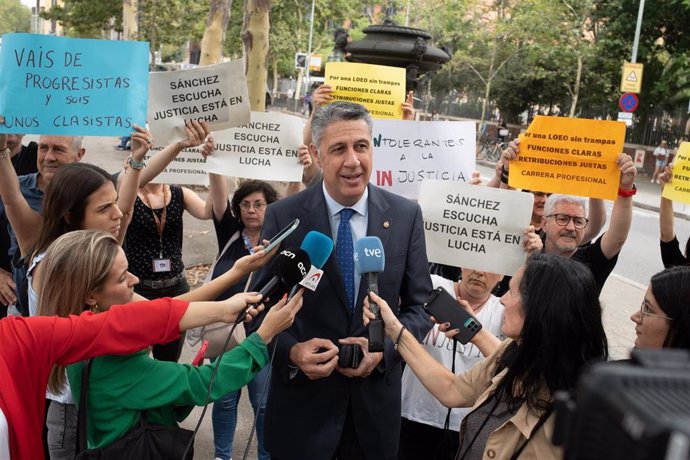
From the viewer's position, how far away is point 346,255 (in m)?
2.79

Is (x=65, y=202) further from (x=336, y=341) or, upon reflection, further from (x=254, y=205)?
(x=254, y=205)

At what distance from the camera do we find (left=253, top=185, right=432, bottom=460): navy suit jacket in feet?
8.92

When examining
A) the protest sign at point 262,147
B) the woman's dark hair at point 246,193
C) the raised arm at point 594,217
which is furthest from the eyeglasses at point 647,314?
the protest sign at point 262,147

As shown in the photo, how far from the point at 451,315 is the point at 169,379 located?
1015 mm

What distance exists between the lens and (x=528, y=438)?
6.93ft

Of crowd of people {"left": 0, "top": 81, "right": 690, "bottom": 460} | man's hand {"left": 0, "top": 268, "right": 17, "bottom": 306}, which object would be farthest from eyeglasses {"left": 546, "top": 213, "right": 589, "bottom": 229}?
man's hand {"left": 0, "top": 268, "right": 17, "bottom": 306}

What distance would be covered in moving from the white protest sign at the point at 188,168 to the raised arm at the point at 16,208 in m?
1.36

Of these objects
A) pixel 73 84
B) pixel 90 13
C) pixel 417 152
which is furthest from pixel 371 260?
pixel 90 13

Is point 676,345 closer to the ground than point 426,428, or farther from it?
farther from it

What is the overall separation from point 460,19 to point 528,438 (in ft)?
133

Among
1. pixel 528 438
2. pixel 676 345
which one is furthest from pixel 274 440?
pixel 676 345

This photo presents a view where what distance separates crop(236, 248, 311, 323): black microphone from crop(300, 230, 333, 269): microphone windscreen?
0.41ft

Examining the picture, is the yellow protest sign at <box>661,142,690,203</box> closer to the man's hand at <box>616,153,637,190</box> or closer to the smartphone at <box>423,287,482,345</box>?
the man's hand at <box>616,153,637,190</box>

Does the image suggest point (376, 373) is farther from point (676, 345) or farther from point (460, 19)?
point (460, 19)
